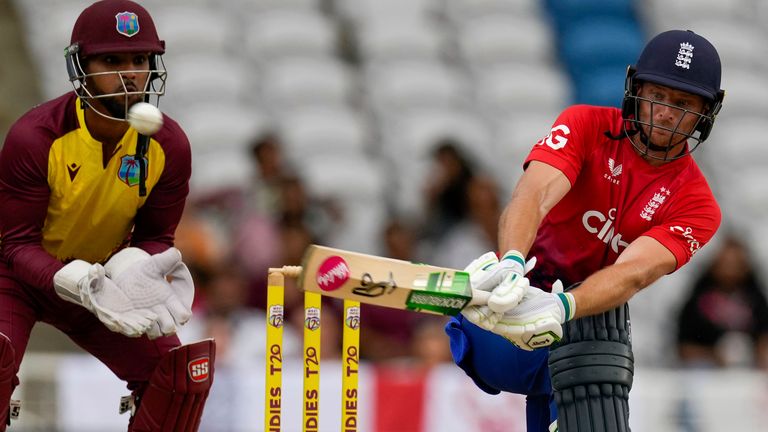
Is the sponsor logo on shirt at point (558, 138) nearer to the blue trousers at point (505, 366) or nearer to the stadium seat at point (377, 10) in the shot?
the blue trousers at point (505, 366)

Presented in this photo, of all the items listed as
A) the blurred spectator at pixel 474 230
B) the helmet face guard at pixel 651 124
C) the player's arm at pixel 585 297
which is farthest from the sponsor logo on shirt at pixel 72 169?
the blurred spectator at pixel 474 230

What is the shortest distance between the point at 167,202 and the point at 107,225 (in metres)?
0.20

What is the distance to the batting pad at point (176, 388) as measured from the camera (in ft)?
15.2

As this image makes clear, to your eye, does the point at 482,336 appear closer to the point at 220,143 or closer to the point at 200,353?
the point at 200,353

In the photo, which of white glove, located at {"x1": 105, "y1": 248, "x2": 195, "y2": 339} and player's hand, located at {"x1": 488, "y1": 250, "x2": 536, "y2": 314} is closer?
player's hand, located at {"x1": 488, "y1": 250, "x2": 536, "y2": 314}

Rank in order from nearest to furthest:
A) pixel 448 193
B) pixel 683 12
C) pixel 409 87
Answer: pixel 448 193
pixel 409 87
pixel 683 12

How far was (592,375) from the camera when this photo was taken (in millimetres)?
4348

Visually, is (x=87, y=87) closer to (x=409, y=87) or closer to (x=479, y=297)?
(x=479, y=297)

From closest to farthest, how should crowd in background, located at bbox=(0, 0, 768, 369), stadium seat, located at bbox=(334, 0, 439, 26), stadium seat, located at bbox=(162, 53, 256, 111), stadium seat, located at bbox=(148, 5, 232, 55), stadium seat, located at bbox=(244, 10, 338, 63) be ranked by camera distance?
crowd in background, located at bbox=(0, 0, 768, 369) → stadium seat, located at bbox=(162, 53, 256, 111) → stadium seat, located at bbox=(148, 5, 232, 55) → stadium seat, located at bbox=(244, 10, 338, 63) → stadium seat, located at bbox=(334, 0, 439, 26)

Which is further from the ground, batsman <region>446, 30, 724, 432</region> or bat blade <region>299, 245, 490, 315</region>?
batsman <region>446, 30, 724, 432</region>

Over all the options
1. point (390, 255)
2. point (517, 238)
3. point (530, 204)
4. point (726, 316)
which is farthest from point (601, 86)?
point (517, 238)

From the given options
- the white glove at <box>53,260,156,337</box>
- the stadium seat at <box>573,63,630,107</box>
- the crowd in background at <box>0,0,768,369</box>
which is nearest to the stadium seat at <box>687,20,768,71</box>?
the stadium seat at <box>573,63,630,107</box>

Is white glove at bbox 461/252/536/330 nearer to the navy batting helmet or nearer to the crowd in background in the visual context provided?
the navy batting helmet

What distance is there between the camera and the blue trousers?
475cm
